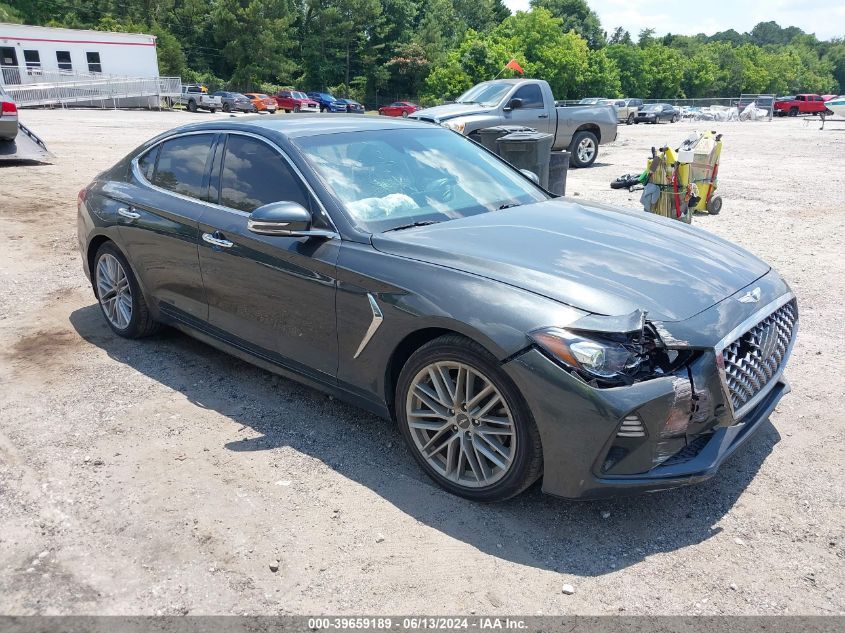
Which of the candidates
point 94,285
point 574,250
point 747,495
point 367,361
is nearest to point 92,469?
point 367,361

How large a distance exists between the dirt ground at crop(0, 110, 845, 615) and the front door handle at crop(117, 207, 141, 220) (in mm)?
1003

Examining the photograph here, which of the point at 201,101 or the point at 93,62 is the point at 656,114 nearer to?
the point at 201,101

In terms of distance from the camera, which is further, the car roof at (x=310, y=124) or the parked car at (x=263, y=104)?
the parked car at (x=263, y=104)

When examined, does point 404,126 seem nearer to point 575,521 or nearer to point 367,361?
point 367,361

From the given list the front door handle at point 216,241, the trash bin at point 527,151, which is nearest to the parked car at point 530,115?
the trash bin at point 527,151

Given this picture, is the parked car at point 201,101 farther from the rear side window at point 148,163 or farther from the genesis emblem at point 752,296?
the genesis emblem at point 752,296

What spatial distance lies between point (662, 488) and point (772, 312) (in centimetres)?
113

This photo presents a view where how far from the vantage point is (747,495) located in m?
3.28

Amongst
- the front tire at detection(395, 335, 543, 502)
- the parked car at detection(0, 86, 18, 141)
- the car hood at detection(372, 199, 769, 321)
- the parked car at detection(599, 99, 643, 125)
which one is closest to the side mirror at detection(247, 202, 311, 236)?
the car hood at detection(372, 199, 769, 321)

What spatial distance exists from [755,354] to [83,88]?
45.3m

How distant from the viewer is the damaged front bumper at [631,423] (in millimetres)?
2740

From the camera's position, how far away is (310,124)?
4262 millimetres

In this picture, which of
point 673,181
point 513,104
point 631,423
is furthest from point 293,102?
point 631,423

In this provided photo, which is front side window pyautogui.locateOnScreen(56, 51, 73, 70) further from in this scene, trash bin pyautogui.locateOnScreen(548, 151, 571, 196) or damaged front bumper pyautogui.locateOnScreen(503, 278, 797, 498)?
damaged front bumper pyautogui.locateOnScreen(503, 278, 797, 498)
